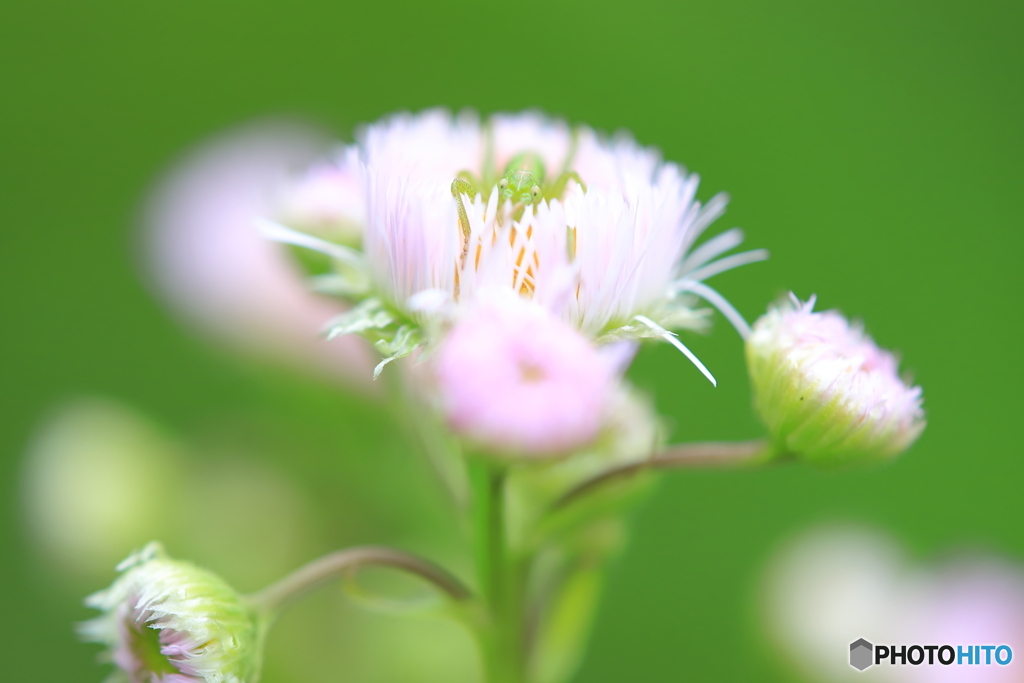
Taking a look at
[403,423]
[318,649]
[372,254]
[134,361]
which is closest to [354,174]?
[372,254]

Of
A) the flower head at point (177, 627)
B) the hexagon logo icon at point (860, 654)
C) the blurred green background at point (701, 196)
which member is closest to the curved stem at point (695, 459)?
the flower head at point (177, 627)

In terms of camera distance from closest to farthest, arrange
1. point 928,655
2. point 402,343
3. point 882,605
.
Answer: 1. point 402,343
2. point 928,655
3. point 882,605

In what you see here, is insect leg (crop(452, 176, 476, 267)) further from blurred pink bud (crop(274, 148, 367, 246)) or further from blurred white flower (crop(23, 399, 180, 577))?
blurred white flower (crop(23, 399, 180, 577))

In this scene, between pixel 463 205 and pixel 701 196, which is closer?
pixel 463 205

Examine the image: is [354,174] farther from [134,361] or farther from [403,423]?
[134,361]

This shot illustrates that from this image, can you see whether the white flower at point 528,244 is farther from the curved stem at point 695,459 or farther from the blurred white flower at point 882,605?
the blurred white flower at point 882,605

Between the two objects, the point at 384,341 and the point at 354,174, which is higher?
the point at 354,174

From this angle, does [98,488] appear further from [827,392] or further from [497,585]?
[827,392]

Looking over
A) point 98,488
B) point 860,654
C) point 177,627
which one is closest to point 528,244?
point 177,627
